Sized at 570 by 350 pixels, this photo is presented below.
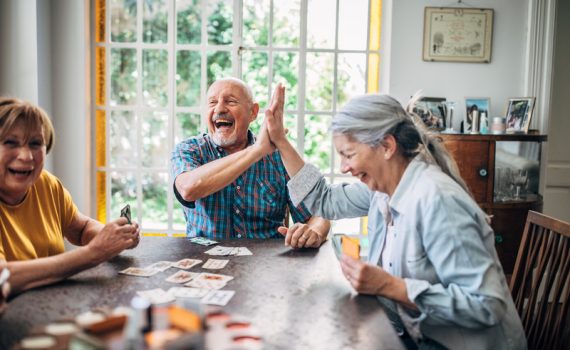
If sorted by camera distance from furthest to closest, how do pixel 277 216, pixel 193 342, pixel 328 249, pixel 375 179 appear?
pixel 277 216 → pixel 328 249 → pixel 375 179 → pixel 193 342

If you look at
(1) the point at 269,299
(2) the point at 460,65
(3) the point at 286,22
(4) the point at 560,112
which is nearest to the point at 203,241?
(1) the point at 269,299

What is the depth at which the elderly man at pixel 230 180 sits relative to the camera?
234 centimetres

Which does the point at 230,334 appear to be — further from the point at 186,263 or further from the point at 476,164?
the point at 476,164

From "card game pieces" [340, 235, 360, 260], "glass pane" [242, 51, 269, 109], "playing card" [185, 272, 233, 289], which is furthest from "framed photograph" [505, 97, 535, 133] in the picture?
"playing card" [185, 272, 233, 289]

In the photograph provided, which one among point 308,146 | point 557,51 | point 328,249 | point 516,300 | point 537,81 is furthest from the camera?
point 557,51

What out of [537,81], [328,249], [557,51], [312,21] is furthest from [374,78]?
[328,249]

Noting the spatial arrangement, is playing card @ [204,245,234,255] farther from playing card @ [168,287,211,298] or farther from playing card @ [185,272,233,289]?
playing card @ [168,287,211,298]

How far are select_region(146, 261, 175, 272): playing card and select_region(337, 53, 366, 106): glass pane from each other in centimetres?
265

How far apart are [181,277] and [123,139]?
2.84 m

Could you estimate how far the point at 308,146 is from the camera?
4.23 metres

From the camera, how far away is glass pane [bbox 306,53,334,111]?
4.18 metres

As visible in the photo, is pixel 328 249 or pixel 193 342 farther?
pixel 328 249

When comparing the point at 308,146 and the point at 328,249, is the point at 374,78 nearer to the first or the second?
the point at 308,146

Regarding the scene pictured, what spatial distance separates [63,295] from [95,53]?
310cm
